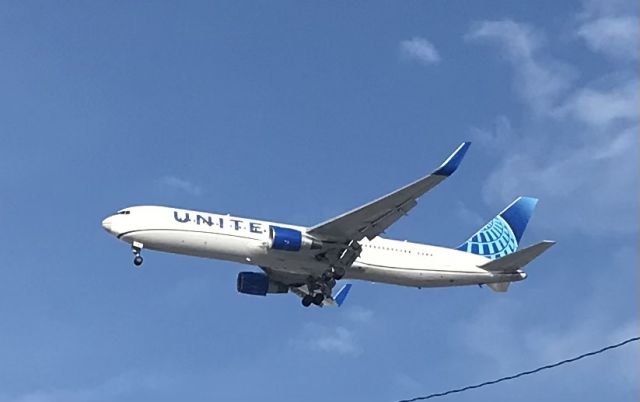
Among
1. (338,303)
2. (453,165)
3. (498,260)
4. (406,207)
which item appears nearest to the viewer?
(453,165)

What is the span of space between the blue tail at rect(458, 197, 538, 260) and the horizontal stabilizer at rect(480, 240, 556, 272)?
3.86 metres

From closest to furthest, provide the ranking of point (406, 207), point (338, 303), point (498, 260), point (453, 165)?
point (453, 165) < point (406, 207) < point (498, 260) < point (338, 303)

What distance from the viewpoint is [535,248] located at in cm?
5628

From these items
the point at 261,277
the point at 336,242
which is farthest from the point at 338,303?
the point at 336,242

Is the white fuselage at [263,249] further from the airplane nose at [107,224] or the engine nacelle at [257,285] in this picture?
the engine nacelle at [257,285]

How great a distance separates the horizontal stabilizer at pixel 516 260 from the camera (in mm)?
56138

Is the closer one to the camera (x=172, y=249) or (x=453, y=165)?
(x=453, y=165)

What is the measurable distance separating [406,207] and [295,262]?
5.86 metres

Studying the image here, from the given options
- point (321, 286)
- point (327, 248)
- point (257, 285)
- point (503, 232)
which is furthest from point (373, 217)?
point (503, 232)

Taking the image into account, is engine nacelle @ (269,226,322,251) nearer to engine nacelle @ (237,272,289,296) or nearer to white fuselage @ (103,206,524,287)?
white fuselage @ (103,206,524,287)

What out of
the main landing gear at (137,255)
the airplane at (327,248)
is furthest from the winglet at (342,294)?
the main landing gear at (137,255)

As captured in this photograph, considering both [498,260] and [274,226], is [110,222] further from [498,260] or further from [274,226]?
[498,260]

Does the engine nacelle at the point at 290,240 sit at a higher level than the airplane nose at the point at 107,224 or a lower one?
lower

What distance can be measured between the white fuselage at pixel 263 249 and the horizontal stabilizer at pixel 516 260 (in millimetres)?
348
